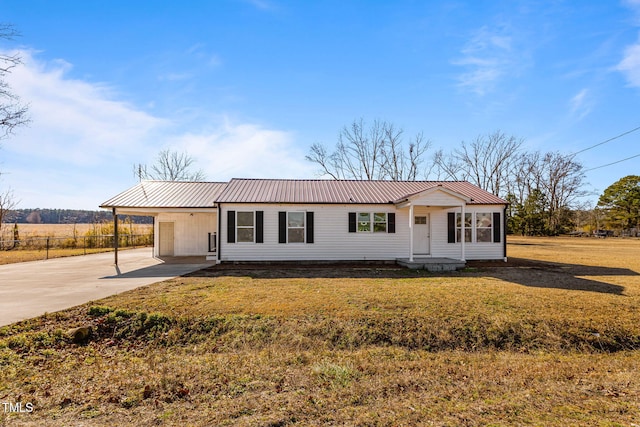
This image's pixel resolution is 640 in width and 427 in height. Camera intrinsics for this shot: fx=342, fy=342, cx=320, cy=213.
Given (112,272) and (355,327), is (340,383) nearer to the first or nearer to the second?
(355,327)

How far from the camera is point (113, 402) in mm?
3889

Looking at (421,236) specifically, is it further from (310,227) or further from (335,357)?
(335,357)

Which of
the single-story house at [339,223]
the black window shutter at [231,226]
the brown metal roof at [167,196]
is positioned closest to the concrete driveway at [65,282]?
the black window shutter at [231,226]

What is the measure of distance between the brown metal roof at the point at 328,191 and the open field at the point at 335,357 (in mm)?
5849

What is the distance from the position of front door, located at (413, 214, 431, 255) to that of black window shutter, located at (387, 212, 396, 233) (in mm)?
1005

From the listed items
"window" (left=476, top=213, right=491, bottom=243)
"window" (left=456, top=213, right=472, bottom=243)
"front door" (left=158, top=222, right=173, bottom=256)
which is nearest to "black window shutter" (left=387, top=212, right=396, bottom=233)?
"window" (left=456, top=213, right=472, bottom=243)

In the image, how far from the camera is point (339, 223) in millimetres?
14773

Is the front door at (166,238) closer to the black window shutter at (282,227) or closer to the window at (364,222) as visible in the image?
the black window shutter at (282,227)

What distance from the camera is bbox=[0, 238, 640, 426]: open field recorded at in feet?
12.1

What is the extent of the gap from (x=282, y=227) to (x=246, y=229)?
152cm

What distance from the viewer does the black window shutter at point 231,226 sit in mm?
14367

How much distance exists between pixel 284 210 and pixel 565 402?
11734 mm

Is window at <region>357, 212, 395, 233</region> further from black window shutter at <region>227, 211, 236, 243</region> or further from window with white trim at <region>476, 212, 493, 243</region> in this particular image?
black window shutter at <region>227, 211, 236, 243</region>

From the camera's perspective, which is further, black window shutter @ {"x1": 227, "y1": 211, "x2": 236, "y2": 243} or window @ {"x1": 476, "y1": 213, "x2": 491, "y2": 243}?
window @ {"x1": 476, "y1": 213, "x2": 491, "y2": 243}
